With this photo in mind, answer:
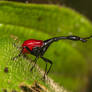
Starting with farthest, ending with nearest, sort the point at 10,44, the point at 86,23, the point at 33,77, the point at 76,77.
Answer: the point at 86,23 → the point at 76,77 → the point at 10,44 → the point at 33,77

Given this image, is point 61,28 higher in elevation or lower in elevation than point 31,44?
higher

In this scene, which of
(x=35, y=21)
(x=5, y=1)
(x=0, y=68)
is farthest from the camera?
(x=35, y=21)

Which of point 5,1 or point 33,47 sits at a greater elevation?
point 5,1

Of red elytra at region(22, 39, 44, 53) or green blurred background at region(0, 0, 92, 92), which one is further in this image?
green blurred background at region(0, 0, 92, 92)

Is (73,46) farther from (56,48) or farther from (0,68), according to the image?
(0,68)

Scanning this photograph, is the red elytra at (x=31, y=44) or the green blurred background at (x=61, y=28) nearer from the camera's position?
the red elytra at (x=31, y=44)

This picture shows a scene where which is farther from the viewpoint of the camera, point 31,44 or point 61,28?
point 61,28

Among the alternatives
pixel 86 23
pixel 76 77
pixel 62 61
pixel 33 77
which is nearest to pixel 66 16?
pixel 86 23

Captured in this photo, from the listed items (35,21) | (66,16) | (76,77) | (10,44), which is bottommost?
(76,77)
